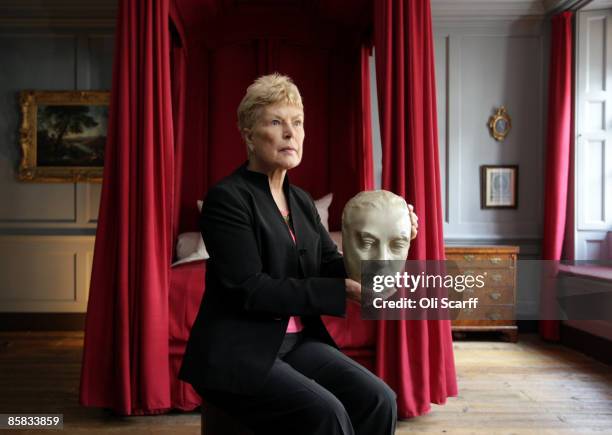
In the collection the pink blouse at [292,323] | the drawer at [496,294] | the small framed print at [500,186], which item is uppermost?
the small framed print at [500,186]

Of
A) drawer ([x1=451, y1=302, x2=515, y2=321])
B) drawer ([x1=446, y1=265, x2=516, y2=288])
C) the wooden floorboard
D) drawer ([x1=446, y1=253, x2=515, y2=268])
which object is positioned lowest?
the wooden floorboard

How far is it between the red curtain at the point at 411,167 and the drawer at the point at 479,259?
1989 mm

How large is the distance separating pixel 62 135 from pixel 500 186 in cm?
448

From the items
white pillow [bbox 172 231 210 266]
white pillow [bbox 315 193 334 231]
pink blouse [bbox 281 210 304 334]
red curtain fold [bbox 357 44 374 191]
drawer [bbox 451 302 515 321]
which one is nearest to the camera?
pink blouse [bbox 281 210 304 334]

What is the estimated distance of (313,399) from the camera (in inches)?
55.7

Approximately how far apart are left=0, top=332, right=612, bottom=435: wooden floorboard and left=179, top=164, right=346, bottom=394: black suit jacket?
63.7 inches

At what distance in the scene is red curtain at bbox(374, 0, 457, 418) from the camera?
9.52 ft

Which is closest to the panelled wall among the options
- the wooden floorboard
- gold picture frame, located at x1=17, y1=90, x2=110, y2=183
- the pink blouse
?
gold picture frame, located at x1=17, y1=90, x2=110, y2=183

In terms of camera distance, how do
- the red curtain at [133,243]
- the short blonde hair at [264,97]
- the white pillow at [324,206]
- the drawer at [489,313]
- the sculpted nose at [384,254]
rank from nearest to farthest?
the sculpted nose at [384,254], the short blonde hair at [264,97], the red curtain at [133,243], the white pillow at [324,206], the drawer at [489,313]

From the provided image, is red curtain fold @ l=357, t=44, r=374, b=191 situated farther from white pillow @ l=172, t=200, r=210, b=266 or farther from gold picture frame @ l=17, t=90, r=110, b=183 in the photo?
gold picture frame @ l=17, t=90, r=110, b=183

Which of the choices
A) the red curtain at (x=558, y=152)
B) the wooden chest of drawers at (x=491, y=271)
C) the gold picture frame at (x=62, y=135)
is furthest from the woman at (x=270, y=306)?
the gold picture frame at (x=62, y=135)

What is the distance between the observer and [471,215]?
5.51 metres

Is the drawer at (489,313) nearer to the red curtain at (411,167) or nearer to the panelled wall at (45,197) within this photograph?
the red curtain at (411,167)

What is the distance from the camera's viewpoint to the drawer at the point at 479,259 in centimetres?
486
